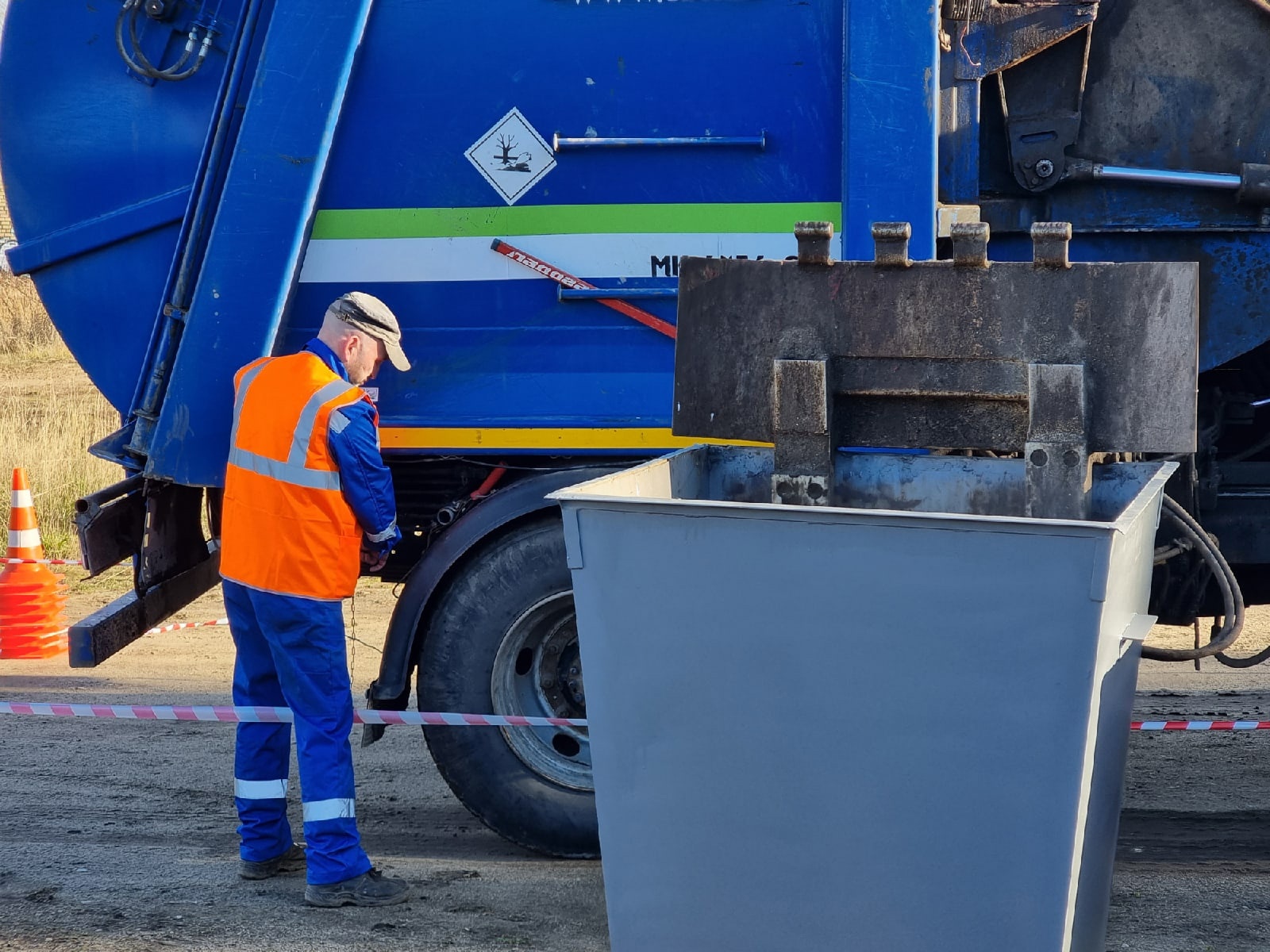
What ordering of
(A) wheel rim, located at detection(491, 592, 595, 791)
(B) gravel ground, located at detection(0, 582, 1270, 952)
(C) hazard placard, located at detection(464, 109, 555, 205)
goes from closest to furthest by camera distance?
1. (B) gravel ground, located at detection(0, 582, 1270, 952)
2. (C) hazard placard, located at detection(464, 109, 555, 205)
3. (A) wheel rim, located at detection(491, 592, 595, 791)

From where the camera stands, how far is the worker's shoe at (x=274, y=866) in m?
3.78

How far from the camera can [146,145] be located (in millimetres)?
3805

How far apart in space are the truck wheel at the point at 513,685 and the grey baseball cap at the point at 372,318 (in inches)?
23.6

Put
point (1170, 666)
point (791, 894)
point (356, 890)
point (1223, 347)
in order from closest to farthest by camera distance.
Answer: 1. point (791, 894)
2. point (356, 890)
3. point (1223, 347)
4. point (1170, 666)

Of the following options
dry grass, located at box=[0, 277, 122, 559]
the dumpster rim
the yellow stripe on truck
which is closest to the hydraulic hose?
the yellow stripe on truck

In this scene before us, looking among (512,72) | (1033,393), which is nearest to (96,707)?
(512,72)

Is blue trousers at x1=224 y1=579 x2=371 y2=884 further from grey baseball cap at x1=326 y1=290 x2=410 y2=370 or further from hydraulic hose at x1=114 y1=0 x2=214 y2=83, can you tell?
hydraulic hose at x1=114 y1=0 x2=214 y2=83

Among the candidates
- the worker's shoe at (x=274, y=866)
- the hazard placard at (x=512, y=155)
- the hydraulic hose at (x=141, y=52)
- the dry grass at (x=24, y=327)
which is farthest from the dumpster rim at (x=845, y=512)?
the dry grass at (x=24, y=327)

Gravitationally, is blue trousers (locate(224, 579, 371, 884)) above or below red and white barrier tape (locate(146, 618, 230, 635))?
above

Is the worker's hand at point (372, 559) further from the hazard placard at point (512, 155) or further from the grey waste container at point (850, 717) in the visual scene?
the grey waste container at point (850, 717)

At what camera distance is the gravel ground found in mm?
3439

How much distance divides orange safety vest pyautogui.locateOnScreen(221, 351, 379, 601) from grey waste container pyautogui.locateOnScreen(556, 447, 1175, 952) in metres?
1.16

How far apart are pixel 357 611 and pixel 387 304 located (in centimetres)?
322

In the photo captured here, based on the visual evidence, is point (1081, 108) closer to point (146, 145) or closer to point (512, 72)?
point (512, 72)
